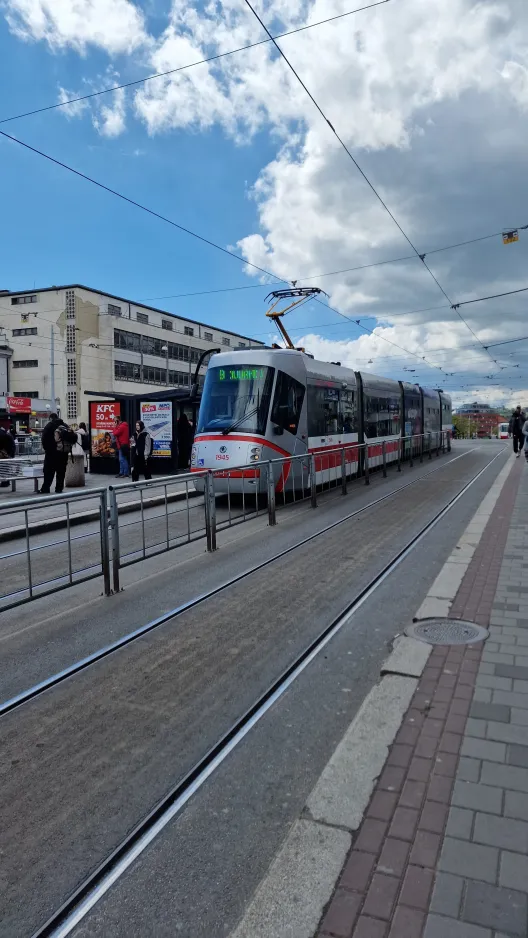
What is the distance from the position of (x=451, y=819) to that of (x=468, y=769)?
402 millimetres

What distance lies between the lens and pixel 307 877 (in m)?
2.32

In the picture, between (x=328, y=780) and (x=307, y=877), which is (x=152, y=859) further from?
(x=328, y=780)

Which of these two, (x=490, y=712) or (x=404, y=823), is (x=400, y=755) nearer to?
(x=404, y=823)

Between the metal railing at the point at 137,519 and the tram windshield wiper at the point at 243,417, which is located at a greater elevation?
the tram windshield wiper at the point at 243,417

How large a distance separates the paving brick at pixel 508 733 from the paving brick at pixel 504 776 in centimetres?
26

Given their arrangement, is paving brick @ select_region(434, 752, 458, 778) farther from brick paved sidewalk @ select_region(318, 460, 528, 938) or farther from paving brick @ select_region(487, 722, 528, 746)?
paving brick @ select_region(487, 722, 528, 746)

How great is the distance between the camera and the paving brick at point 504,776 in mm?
2812

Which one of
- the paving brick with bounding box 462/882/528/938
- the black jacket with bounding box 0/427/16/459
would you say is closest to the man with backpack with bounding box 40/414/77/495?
the black jacket with bounding box 0/427/16/459

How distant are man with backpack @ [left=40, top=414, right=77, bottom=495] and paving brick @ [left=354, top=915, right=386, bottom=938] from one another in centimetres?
1214

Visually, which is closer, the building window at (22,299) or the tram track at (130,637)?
the tram track at (130,637)

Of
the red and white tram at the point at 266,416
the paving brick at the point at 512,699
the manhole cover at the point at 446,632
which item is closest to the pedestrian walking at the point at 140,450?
the red and white tram at the point at 266,416

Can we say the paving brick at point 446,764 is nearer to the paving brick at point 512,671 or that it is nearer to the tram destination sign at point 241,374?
the paving brick at point 512,671

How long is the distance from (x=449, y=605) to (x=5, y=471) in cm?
1314

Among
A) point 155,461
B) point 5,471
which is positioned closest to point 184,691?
point 5,471
